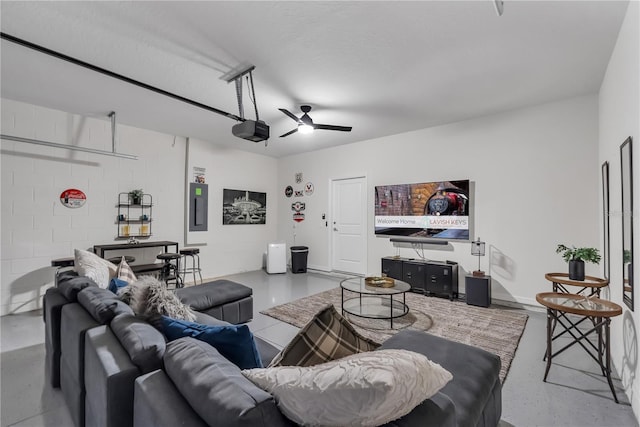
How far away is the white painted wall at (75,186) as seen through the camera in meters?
3.76

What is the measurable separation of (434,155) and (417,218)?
1092mm

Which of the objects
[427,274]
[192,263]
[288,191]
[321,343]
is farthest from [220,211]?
[321,343]

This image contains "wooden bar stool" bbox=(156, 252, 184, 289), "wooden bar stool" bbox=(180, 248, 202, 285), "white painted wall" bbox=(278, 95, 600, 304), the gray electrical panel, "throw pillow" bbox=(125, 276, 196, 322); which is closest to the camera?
"throw pillow" bbox=(125, 276, 196, 322)

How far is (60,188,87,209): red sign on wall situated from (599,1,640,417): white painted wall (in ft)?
20.0

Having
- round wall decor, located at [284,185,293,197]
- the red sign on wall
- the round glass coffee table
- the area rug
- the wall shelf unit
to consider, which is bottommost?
the area rug

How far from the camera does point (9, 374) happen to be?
2262mm

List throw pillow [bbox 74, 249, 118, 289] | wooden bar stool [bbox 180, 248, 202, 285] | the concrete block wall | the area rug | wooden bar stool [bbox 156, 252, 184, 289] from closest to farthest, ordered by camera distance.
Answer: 1. throw pillow [bbox 74, 249, 118, 289]
2. the area rug
3. the concrete block wall
4. wooden bar stool [bbox 156, 252, 184, 289]
5. wooden bar stool [bbox 180, 248, 202, 285]

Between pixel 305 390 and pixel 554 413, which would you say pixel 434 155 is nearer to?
pixel 554 413

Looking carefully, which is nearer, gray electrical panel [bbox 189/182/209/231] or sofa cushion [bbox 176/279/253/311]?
sofa cushion [bbox 176/279/253/311]

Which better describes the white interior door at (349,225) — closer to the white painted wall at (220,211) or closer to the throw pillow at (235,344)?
the white painted wall at (220,211)

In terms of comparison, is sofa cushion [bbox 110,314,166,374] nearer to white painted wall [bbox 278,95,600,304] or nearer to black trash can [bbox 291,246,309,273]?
white painted wall [bbox 278,95,600,304]

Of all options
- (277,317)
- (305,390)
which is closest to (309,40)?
(305,390)

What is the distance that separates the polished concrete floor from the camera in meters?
1.79

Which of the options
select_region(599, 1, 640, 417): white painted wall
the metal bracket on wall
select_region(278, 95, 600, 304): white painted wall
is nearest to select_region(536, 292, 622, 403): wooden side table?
select_region(599, 1, 640, 417): white painted wall
